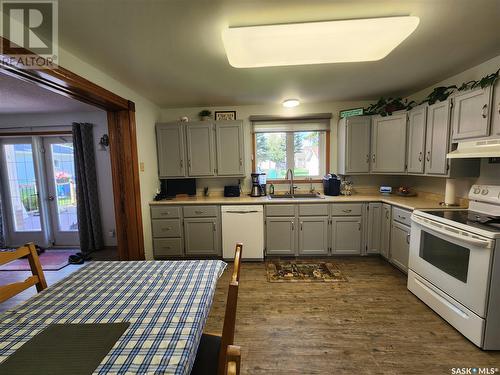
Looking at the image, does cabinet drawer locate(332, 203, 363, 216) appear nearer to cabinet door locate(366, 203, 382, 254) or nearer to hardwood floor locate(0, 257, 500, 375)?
cabinet door locate(366, 203, 382, 254)

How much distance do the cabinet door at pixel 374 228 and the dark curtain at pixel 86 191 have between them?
436 cm

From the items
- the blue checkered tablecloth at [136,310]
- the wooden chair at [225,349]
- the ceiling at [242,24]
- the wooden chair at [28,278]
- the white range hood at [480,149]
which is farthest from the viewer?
the white range hood at [480,149]

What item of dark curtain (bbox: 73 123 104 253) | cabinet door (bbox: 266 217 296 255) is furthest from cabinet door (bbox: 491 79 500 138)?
dark curtain (bbox: 73 123 104 253)

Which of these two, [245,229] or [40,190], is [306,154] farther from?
[40,190]

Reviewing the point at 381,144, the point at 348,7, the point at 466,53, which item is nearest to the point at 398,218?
the point at 381,144

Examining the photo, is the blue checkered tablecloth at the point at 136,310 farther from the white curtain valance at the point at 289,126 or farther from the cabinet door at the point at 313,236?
the white curtain valance at the point at 289,126

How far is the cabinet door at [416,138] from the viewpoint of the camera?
2613 mm

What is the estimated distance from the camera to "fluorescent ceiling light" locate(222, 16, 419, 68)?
139 cm

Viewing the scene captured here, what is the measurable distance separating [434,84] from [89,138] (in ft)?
16.9

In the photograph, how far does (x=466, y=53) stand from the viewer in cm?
200

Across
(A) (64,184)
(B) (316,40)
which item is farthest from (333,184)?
(A) (64,184)

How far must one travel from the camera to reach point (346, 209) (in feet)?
10.1

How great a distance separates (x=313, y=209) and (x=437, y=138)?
1.61 meters

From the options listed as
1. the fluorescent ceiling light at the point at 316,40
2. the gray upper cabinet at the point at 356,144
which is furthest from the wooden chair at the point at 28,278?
the gray upper cabinet at the point at 356,144
